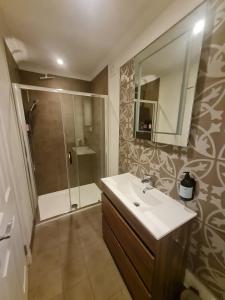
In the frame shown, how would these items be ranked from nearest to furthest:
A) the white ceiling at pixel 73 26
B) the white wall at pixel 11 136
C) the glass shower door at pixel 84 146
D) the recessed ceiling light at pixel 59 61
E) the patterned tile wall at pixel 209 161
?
the patterned tile wall at pixel 209 161
the white ceiling at pixel 73 26
the white wall at pixel 11 136
the recessed ceiling light at pixel 59 61
the glass shower door at pixel 84 146

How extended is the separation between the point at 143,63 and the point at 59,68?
5.01 ft


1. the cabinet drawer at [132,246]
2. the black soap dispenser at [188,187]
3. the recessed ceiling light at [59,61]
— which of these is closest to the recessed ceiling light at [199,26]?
the black soap dispenser at [188,187]

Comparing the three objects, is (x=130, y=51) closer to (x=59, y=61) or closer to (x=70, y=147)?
(x=59, y=61)

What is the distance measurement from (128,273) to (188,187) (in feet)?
2.82

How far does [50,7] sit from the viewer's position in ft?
3.40

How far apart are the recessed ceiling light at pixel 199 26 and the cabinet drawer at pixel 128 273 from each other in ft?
5.65

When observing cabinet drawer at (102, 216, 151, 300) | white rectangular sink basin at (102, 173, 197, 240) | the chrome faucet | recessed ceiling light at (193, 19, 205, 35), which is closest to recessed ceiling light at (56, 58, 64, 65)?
recessed ceiling light at (193, 19, 205, 35)

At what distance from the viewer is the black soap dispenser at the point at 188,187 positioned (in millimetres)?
912

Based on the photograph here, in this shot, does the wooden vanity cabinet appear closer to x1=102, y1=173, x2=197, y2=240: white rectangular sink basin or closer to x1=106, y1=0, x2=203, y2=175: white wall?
x1=102, y1=173, x2=197, y2=240: white rectangular sink basin

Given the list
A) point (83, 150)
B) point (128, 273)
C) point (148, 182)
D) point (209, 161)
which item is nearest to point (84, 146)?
point (83, 150)

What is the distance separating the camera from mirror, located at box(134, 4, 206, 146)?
0.87 m

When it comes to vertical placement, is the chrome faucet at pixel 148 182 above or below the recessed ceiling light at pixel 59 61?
below

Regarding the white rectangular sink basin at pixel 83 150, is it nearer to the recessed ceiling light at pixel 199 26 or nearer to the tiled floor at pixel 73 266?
the tiled floor at pixel 73 266

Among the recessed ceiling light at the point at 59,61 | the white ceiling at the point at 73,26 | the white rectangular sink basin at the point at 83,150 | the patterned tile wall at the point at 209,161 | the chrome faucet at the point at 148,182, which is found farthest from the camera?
the white rectangular sink basin at the point at 83,150
